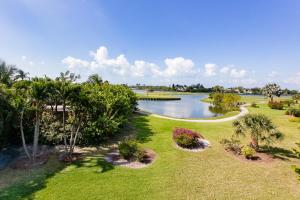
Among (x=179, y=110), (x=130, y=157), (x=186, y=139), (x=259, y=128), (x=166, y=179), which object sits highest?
(x=259, y=128)

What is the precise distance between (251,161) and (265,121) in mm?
2913

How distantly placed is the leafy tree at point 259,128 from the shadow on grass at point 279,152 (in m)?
0.92

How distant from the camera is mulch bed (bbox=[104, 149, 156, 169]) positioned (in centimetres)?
1106

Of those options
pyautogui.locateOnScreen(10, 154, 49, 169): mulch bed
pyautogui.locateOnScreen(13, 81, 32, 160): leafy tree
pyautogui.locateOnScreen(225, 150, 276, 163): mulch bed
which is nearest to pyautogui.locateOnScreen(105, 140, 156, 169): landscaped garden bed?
pyautogui.locateOnScreen(10, 154, 49, 169): mulch bed

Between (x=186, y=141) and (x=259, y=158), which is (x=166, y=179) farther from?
(x=259, y=158)

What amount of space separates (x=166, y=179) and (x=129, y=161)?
9.07 ft

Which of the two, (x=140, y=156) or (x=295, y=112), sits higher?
(x=295, y=112)

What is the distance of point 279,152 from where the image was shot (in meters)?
13.7

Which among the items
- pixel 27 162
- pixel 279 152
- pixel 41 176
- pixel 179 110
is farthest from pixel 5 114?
pixel 179 110

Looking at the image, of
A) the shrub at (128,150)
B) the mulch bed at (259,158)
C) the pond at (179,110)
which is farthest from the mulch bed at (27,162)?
the pond at (179,110)

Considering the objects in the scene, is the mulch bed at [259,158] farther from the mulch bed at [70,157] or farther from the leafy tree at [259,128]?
the mulch bed at [70,157]

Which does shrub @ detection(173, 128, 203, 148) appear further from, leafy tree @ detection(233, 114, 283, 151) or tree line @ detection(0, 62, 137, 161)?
tree line @ detection(0, 62, 137, 161)

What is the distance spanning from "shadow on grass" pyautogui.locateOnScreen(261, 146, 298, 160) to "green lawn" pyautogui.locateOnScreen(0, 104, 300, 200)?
181 millimetres

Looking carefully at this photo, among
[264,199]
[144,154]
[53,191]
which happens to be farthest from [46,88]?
[264,199]
